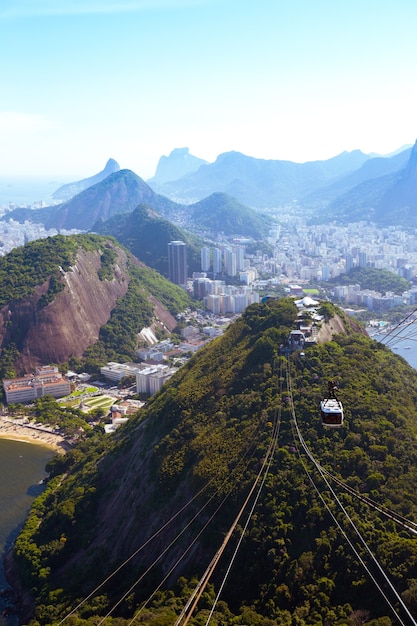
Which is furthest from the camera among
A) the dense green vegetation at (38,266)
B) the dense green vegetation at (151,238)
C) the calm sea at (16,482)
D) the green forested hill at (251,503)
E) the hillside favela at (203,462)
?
the dense green vegetation at (151,238)

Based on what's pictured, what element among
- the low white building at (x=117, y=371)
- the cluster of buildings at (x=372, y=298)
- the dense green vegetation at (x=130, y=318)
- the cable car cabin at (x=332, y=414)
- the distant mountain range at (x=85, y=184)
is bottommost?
the cluster of buildings at (x=372, y=298)

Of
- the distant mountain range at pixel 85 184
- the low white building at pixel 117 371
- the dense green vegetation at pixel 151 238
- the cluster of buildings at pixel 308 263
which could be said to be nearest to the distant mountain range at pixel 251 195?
the distant mountain range at pixel 85 184

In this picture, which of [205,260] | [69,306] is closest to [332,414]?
[69,306]

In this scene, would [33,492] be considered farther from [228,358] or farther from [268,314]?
[268,314]

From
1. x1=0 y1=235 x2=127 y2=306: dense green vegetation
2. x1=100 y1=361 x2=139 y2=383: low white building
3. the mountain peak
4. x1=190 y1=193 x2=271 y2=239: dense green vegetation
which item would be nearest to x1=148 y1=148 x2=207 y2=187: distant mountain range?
the mountain peak

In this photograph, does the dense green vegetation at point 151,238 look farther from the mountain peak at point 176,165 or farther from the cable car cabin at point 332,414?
the mountain peak at point 176,165

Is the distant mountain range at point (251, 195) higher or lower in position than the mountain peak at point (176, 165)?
lower

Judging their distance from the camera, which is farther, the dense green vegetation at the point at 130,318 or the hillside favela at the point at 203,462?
the dense green vegetation at the point at 130,318

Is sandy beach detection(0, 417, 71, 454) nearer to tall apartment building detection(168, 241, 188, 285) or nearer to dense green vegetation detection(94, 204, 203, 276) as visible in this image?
tall apartment building detection(168, 241, 188, 285)
